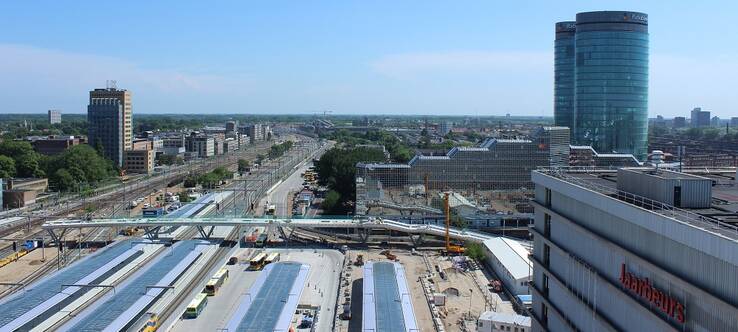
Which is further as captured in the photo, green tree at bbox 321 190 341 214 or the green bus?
green tree at bbox 321 190 341 214

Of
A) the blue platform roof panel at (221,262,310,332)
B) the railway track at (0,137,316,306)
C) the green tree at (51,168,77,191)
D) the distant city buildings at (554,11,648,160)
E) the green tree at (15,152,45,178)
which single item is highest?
the distant city buildings at (554,11,648,160)

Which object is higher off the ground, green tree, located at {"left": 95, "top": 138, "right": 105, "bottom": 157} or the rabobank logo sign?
the rabobank logo sign

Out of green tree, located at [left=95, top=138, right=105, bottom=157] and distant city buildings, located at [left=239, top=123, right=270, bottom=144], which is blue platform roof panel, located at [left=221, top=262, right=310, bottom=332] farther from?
distant city buildings, located at [left=239, top=123, right=270, bottom=144]

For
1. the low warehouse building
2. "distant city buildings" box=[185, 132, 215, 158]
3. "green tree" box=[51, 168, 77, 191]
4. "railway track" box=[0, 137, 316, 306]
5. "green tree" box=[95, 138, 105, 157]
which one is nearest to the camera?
the low warehouse building

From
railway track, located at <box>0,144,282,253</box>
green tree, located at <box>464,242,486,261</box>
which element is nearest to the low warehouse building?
green tree, located at <box>464,242,486,261</box>

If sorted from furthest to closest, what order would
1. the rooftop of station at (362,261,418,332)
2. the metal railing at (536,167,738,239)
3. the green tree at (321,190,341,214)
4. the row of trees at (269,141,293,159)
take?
1. the row of trees at (269,141,293,159)
2. the green tree at (321,190,341,214)
3. the rooftop of station at (362,261,418,332)
4. the metal railing at (536,167,738,239)

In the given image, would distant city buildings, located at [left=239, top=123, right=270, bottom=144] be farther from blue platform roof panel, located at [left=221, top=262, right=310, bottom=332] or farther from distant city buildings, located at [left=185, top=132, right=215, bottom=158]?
blue platform roof panel, located at [left=221, top=262, right=310, bottom=332]

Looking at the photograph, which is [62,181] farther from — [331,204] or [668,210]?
[668,210]
